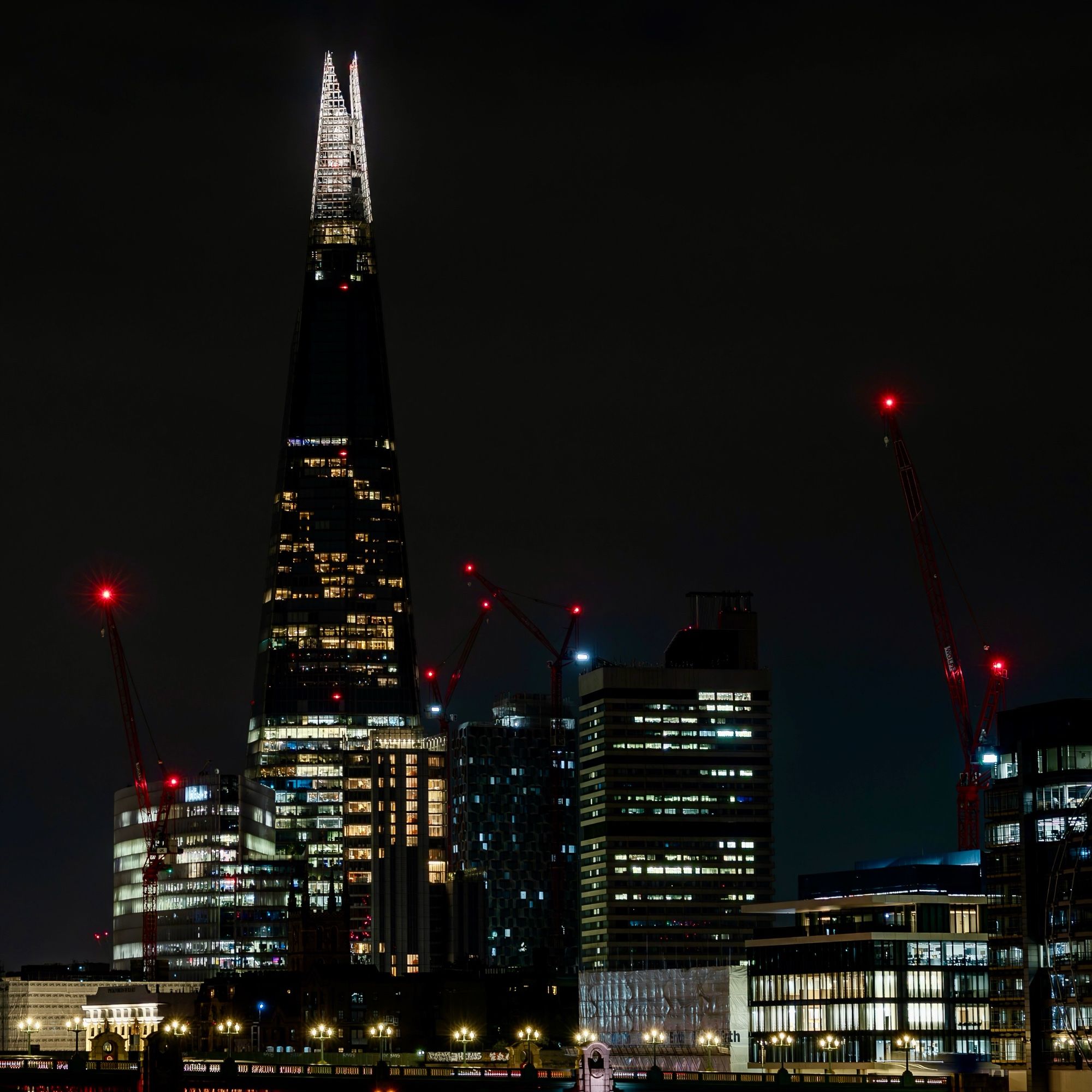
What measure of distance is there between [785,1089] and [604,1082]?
1873cm

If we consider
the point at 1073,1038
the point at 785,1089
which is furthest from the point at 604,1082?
the point at 1073,1038

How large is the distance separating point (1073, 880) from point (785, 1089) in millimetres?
31846

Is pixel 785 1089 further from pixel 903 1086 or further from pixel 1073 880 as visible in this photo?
pixel 1073 880

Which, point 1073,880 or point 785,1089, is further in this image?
point 785,1089

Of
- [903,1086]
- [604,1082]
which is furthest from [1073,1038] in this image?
[604,1082]

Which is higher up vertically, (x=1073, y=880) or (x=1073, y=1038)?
(x=1073, y=880)

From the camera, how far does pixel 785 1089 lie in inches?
7756

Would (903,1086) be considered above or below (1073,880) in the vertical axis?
below

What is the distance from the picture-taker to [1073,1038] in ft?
634

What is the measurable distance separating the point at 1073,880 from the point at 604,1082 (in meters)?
41.2

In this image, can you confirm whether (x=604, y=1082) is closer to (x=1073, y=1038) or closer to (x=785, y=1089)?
(x=785, y=1089)

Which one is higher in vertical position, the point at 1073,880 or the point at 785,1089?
the point at 1073,880

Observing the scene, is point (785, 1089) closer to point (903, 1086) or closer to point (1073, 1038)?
point (903, 1086)

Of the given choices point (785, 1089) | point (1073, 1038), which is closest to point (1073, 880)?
point (1073, 1038)
